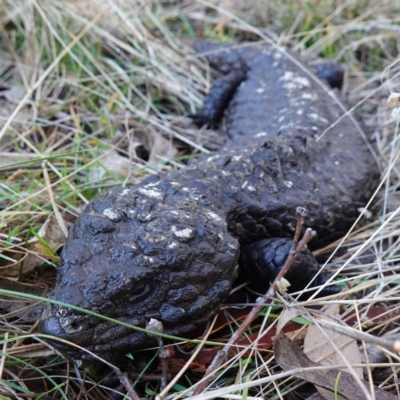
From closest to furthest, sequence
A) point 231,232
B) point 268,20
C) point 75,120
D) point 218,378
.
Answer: point 218,378 < point 231,232 < point 75,120 < point 268,20

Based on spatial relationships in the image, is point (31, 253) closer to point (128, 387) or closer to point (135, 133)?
point (128, 387)

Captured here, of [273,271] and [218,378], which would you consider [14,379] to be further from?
[273,271]

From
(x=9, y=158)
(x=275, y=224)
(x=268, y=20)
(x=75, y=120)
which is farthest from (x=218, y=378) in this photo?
(x=268, y=20)

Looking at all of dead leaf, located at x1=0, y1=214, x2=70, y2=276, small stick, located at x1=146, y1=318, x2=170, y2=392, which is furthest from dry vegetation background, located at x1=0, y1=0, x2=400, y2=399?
small stick, located at x1=146, y1=318, x2=170, y2=392

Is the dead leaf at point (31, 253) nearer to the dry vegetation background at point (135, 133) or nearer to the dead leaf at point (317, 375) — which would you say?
the dry vegetation background at point (135, 133)

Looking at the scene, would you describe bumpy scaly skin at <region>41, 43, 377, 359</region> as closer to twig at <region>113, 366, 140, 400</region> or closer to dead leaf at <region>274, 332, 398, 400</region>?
twig at <region>113, 366, 140, 400</region>

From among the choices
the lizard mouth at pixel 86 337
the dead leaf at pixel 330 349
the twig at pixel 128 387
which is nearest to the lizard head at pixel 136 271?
the lizard mouth at pixel 86 337
